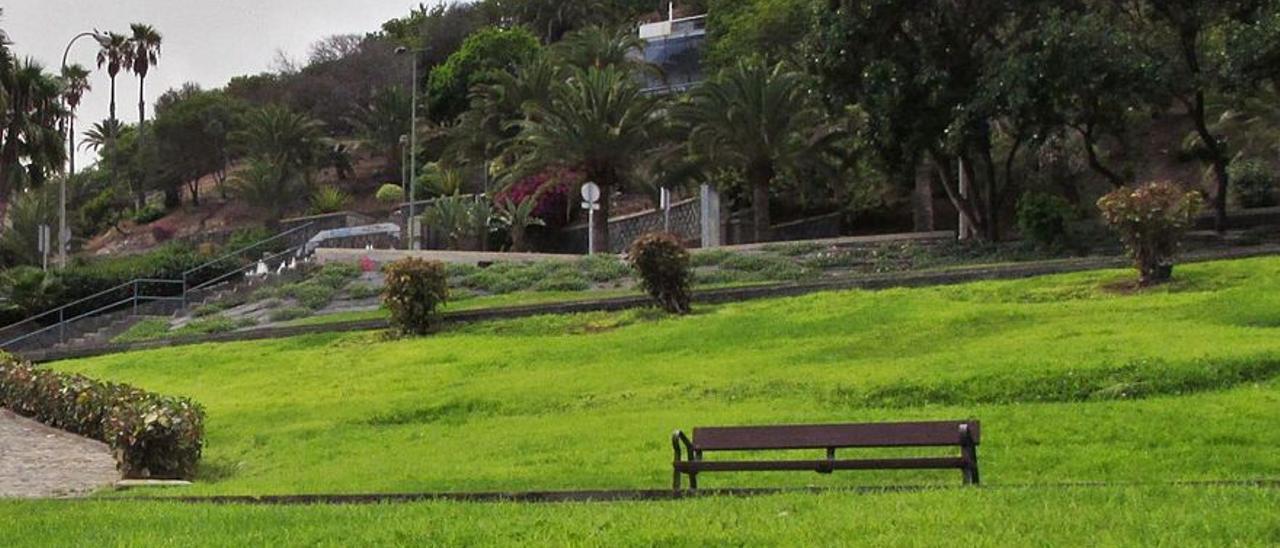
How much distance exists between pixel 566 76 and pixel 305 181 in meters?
22.4

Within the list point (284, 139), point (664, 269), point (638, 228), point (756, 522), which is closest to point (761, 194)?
point (638, 228)

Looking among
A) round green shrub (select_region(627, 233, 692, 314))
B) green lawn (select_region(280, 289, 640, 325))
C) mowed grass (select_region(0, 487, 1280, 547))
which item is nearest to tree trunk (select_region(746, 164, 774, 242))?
green lawn (select_region(280, 289, 640, 325))

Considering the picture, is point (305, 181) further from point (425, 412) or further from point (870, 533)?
point (870, 533)

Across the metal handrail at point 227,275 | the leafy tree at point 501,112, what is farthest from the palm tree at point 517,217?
the metal handrail at point 227,275

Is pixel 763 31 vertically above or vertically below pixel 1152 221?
above

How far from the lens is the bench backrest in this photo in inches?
396

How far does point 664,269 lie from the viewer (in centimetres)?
A: 2383

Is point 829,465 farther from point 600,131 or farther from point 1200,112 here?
point 600,131

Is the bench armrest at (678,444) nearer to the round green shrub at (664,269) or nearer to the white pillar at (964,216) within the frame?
the round green shrub at (664,269)

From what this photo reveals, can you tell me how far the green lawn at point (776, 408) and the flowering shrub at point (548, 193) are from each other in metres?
17.2

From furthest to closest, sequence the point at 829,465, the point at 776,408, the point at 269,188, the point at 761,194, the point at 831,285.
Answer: the point at 269,188
the point at 761,194
the point at 831,285
the point at 776,408
the point at 829,465

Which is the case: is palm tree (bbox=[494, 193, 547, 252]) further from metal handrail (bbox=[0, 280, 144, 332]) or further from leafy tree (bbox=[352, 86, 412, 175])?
leafy tree (bbox=[352, 86, 412, 175])

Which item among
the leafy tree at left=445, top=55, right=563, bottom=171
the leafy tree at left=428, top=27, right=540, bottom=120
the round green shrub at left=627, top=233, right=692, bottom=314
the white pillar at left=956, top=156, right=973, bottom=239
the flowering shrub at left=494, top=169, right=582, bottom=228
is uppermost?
the leafy tree at left=428, top=27, right=540, bottom=120

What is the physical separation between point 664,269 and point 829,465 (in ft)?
44.4
